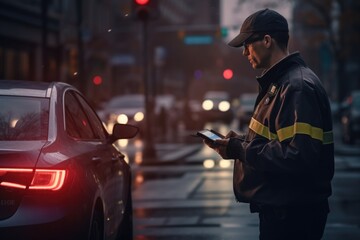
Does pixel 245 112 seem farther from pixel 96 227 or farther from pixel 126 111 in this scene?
pixel 96 227

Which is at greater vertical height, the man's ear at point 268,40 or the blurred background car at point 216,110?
the man's ear at point 268,40

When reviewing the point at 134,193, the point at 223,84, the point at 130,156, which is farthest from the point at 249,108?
the point at 223,84

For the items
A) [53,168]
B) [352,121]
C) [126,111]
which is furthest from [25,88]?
[126,111]

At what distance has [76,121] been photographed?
23.1 feet

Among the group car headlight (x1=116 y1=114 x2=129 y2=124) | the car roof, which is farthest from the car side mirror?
car headlight (x1=116 y1=114 x2=129 y2=124)

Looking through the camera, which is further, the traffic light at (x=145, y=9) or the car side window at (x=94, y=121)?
the traffic light at (x=145, y=9)

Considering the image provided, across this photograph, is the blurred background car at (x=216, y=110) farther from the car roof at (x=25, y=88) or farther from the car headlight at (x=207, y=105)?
the car roof at (x=25, y=88)

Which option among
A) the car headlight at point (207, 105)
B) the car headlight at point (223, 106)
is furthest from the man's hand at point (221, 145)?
the car headlight at point (223, 106)

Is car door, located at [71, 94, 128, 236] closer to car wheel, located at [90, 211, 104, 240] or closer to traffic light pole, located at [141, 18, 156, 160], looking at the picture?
car wheel, located at [90, 211, 104, 240]

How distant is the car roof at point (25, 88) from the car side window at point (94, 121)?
0.65 metres

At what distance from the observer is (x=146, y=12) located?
71.2 ft

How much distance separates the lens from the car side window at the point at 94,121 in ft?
25.5

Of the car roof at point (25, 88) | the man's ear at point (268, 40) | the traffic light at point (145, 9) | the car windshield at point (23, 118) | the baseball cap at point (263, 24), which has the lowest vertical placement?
the car windshield at point (23, 118)

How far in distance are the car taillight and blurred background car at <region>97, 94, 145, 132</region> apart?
2686 cm
